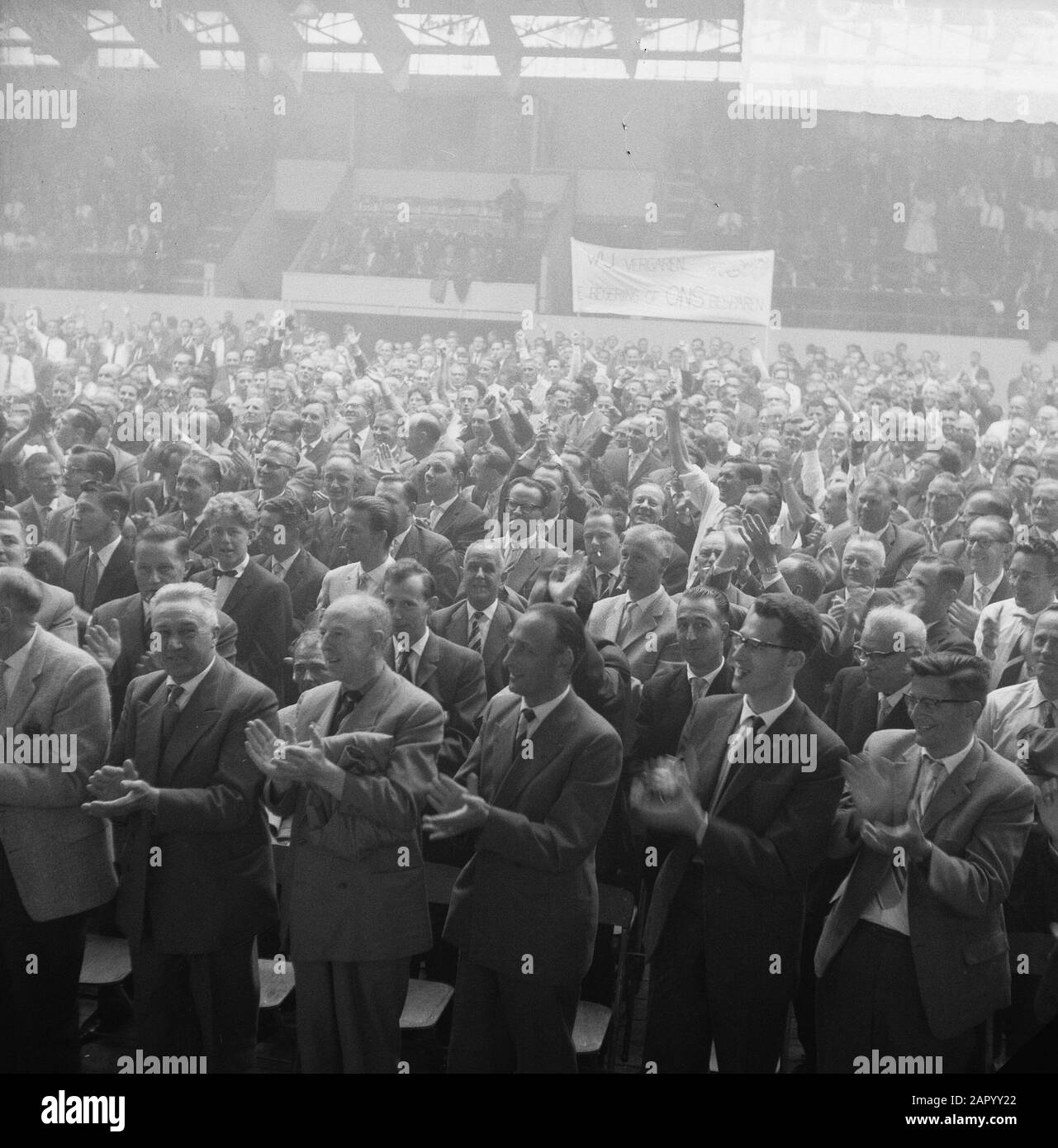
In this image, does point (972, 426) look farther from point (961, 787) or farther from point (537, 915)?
point (537, 915)

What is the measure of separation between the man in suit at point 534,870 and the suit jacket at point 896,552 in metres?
1.81

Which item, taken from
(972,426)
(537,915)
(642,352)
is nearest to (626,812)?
(537,915)

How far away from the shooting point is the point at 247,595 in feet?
15.1

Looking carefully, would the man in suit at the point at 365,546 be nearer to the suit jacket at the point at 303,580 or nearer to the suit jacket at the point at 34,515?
the suit jacket at the point at 303,580

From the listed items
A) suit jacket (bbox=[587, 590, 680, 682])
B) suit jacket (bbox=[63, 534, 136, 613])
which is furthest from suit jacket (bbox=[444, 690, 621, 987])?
suit jacket (bbox=[63, 534, 136, 613])

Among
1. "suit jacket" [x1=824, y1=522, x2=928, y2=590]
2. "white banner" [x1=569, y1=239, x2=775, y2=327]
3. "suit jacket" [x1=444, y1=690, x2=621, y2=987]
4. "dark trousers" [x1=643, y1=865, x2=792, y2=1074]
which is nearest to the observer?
"suit jacket" [x1=444, y1=690, x2=621, y2=987]

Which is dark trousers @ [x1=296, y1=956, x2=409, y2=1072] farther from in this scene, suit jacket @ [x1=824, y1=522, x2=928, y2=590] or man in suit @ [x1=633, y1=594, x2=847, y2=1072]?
suit jacket @ [x1=824, y1=522, x2=928, y2=590]

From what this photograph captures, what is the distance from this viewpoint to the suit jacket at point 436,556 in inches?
194

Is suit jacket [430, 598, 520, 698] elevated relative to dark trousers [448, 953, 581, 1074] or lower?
elevated

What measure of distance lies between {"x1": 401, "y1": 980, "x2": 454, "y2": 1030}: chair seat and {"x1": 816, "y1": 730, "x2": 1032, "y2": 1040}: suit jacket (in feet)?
3.78

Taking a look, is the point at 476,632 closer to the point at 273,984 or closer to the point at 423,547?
the point at 423,547

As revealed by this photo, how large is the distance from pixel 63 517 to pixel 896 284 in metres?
3.57

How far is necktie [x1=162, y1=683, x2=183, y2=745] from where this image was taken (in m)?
3.68

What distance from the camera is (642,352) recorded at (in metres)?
5.50
